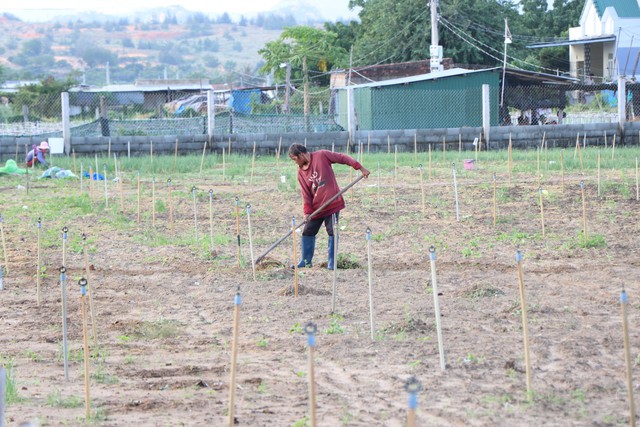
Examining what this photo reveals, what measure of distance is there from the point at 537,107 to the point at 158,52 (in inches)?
4227

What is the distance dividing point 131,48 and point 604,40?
104 m

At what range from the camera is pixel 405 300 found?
7.53m

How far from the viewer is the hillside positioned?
10594 cm

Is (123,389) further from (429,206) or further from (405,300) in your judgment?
(429,206)

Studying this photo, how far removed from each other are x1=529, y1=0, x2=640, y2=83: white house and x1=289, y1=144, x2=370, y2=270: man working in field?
28676 mm

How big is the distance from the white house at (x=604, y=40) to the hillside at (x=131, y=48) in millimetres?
55057

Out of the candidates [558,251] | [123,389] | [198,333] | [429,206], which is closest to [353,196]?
[429,206]

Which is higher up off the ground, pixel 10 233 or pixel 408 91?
pixel 408 91

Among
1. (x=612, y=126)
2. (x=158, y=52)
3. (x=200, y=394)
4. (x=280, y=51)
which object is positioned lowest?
(x=200, y=394)

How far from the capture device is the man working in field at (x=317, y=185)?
8875 mm

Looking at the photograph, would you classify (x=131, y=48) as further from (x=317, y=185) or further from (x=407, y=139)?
(x=317, y=185)

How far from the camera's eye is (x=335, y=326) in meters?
6.62

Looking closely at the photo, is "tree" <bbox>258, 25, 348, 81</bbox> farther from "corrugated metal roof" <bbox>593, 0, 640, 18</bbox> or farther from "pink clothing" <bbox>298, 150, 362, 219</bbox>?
"pink clothing" <bbox>298, 150, 362, 219</bbox>

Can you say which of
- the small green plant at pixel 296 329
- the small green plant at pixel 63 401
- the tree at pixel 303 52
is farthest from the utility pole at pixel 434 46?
the small green plant at pixel 63 401
